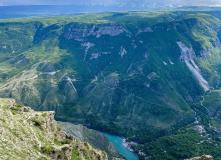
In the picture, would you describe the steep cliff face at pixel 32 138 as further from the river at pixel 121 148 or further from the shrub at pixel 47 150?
the river at pixel 121 148

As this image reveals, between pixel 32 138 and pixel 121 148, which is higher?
pixel 32 138

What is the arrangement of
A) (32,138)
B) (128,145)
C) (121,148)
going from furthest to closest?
(128,145) < (121,148) < (32,138)

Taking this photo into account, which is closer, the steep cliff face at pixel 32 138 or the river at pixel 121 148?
the steep cliff face at pixel 32 138

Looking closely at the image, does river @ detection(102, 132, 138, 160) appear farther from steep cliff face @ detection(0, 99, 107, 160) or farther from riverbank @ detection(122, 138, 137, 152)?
steep cliff face @ detection(0, 99, 107, 160)

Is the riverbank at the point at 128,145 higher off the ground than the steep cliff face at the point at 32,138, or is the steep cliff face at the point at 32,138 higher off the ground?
the steep cliff face at the point at 32,138

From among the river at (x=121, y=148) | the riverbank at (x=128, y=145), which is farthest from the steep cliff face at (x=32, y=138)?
the riverbank at (x=128, y=145)

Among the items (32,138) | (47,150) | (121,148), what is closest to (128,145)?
(121,148)

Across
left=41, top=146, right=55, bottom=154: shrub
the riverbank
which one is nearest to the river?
the riverbank

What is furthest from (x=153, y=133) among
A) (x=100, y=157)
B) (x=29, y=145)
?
(x=29, y=145)

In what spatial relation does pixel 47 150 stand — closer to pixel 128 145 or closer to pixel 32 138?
pixel 32 138
